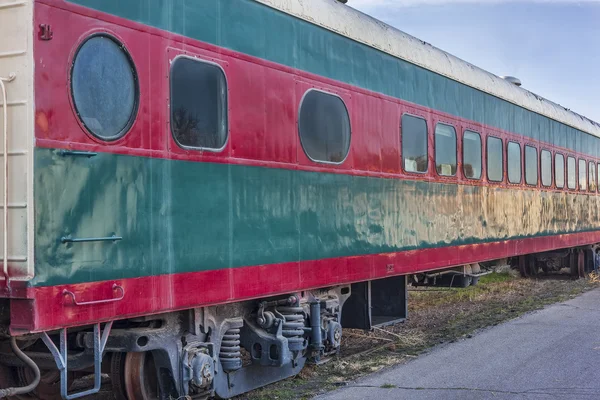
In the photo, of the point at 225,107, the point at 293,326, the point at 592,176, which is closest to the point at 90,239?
the point at 225,107

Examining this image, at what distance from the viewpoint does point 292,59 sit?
21.9 feet

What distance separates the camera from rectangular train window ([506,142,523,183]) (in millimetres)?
12016

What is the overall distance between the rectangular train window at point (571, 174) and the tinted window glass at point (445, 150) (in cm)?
691

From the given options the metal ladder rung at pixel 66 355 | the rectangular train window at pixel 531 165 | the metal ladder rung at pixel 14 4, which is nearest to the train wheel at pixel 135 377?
the metal ladder rung at pixel 66 355

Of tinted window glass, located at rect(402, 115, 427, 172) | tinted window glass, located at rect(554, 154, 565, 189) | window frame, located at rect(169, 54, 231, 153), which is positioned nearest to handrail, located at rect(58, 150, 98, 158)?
window frame, located at rect(169, 54, 231, 153)

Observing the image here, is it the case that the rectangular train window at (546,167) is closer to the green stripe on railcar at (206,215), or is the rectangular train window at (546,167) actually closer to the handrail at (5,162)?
the green stripe on railcar at (206,215)

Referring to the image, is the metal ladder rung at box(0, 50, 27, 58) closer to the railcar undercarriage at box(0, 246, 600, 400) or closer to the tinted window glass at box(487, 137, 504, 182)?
the railcar undercarriage at box(0, 246, 600, 400)

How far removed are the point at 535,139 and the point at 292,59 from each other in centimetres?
827

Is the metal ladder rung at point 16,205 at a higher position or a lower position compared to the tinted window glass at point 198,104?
lower

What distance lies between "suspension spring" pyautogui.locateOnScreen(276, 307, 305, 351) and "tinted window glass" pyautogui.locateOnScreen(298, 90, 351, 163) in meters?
1.44

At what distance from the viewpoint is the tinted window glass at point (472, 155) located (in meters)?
10.3

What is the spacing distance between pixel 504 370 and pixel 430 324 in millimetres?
3595

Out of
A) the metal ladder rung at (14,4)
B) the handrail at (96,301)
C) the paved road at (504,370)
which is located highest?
the metal ladder rung at (14,4)

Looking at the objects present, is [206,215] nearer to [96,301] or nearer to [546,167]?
[96,301]
